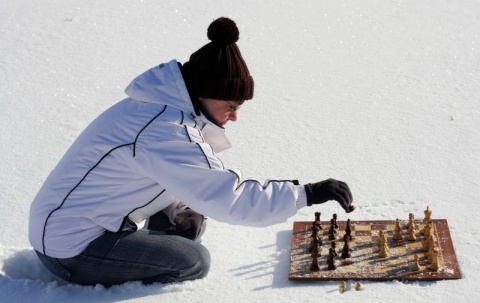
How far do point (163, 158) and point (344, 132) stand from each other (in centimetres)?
184

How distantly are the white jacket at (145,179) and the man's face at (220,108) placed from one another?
47 millimetres

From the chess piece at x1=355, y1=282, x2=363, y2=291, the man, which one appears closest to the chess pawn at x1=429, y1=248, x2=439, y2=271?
the chess piece at x1=355, y1=282, x2=363, y2=291

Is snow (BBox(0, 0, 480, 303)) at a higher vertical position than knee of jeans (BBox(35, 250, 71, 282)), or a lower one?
higher

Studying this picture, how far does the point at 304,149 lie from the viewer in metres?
4.85

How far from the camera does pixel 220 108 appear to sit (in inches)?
141

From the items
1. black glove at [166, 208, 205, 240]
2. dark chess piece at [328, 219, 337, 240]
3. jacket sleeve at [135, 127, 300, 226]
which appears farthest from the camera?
dark chess piece at [328, 219, 337, 240]

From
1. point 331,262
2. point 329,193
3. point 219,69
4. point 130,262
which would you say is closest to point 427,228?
point 331,262

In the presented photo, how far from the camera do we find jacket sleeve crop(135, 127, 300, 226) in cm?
340

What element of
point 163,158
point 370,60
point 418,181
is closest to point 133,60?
point 370,60

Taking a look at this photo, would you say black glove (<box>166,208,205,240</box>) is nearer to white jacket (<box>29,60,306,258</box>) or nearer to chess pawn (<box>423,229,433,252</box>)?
white jacket (<box>29,60,306,258</box>)

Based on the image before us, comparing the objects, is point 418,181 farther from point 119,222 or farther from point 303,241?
point 119,222

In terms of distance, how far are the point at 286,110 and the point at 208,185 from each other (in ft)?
6.61

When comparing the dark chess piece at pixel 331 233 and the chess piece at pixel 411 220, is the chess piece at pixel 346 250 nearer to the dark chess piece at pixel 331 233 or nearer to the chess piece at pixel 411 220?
the dark chess piece at pixel 331 233

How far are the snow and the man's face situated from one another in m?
0.66
